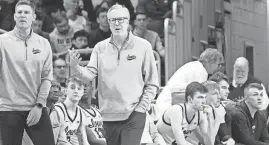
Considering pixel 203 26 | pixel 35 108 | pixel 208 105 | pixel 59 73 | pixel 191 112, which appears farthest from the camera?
pixel 203 26

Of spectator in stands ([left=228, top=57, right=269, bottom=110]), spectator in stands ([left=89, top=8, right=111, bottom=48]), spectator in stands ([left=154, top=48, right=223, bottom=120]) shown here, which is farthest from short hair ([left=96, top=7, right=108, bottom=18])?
spectator in stands ([left=154, top=48, right=223, bottom=120])

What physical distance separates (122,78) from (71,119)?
142cm

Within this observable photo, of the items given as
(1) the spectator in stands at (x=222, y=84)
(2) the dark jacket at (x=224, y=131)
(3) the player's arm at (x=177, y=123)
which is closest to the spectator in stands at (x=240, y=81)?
(1) the spectator in stands at (x=222, y=84)

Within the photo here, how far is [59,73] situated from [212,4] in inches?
90.4

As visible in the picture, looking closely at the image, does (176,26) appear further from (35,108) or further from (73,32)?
(35,108)

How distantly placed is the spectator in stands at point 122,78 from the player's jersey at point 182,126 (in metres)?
1.21

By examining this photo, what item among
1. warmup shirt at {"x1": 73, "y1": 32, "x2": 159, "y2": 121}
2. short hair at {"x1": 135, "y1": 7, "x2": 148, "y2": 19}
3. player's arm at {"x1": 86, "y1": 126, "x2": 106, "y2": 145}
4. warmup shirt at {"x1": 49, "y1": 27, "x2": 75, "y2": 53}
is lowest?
player's arm at {"x1": 86, "y1": 126, "x2": 106, "y2": 145}

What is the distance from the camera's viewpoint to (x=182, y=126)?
19.2ft

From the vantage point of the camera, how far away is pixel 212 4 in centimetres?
878

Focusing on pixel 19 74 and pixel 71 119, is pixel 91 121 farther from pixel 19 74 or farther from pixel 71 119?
pixel 19 74

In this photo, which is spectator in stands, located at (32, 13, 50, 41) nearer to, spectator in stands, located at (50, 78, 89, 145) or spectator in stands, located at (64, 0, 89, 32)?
spectator in stands, located at (64, 0, 89, 32)

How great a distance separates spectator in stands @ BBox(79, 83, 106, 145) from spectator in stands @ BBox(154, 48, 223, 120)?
72 centimetres

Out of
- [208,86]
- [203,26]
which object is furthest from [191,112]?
[203,26]

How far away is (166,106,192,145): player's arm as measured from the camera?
18.7 feet
